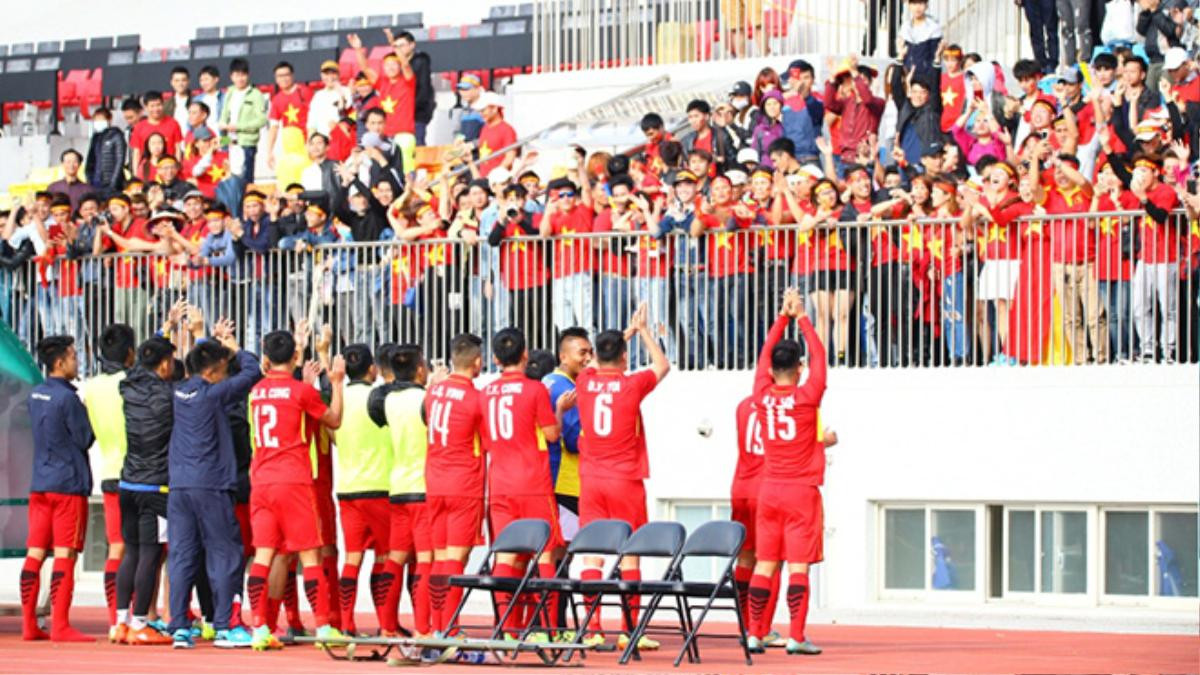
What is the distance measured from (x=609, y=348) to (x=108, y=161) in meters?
11.7

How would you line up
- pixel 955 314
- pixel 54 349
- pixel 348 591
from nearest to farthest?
1. pixel 348 591
2. pixel 54 349
3. pixel 955 314

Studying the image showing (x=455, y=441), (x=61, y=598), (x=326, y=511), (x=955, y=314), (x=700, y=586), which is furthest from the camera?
(x=955, y=314)

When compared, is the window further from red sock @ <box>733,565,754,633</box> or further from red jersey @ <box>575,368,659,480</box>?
red jersey @ <box>575,368,659,480</box>

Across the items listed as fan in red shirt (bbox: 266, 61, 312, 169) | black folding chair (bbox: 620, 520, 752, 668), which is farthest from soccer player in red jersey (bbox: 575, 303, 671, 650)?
fan in red shirt (bbox: 266, 61, 312, 169)

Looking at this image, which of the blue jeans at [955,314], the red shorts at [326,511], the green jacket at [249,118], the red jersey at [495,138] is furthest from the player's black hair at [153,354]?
the green jacket at [249,118]

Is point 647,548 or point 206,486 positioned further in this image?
point 206,486

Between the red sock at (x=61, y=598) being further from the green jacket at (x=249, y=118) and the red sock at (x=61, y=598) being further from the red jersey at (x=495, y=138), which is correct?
the green jacket at (x=249, y=118)

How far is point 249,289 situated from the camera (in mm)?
22219

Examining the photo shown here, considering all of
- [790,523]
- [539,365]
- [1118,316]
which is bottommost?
[790,523]

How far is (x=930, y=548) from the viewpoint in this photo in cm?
1977

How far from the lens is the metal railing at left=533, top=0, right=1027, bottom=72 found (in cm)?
2547

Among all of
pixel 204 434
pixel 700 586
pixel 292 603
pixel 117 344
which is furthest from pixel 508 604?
pixel 117 344

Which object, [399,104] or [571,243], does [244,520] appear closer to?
[571,243]

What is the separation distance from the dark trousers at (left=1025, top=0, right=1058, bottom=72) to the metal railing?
1.54 meters
